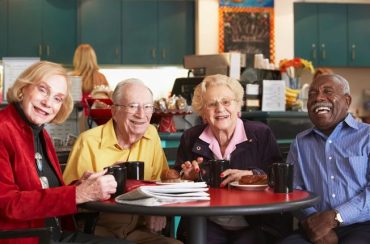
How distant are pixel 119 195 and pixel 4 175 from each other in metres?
0.36

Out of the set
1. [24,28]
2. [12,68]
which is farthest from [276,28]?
[12,68]

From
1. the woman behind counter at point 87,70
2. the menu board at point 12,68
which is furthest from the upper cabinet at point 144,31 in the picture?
the menu board at point 12,68

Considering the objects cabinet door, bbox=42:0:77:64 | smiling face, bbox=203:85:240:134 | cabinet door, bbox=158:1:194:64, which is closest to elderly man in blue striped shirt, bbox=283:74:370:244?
smiling face, bbox=203:85:240:134

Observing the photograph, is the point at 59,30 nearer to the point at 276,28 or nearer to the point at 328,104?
the point at 276,28

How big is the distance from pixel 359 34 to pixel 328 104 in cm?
622

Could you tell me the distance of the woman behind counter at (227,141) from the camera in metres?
2.32

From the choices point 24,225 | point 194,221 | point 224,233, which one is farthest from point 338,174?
point 24,225

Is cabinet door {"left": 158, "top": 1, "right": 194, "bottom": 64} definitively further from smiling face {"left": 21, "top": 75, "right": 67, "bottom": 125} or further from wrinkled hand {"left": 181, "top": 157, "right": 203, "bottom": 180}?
smiling face {"left": 21, "top": 75, "right": 67, "bottom": 125}

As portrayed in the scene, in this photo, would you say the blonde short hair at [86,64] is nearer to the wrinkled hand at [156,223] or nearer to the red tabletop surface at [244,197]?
the wrinkled hand at [156,223]

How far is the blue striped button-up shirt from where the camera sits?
210 cm

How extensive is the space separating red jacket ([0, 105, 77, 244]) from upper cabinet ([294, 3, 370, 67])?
633 centimetres

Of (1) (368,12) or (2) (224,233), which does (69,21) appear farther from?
(2) (224,233)

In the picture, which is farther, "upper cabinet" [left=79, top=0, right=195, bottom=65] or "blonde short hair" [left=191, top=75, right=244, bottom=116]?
"upper cabinet" [left=79, top=0, right=195, bottom=65]

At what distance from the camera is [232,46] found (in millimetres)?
7422
